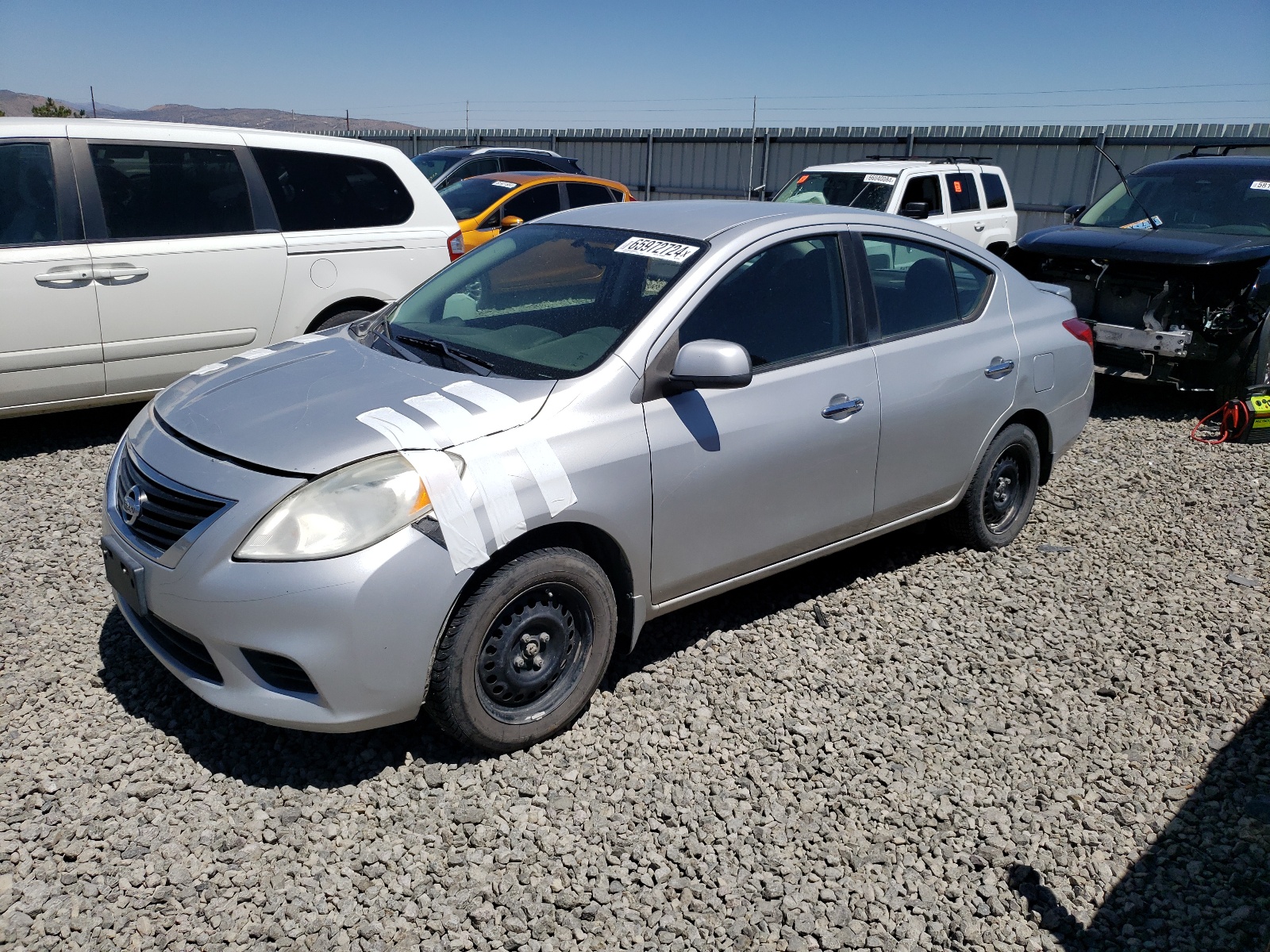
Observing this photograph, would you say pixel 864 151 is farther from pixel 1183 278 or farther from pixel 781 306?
pixel 781 306

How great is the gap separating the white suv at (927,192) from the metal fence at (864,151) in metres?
4.52

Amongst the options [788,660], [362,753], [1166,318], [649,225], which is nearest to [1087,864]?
[788,660]

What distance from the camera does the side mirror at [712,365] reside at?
3.28m

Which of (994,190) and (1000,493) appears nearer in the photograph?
(1000,493)

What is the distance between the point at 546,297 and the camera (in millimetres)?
3871

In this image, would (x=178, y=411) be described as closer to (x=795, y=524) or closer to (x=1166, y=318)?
(x=795, y=524)

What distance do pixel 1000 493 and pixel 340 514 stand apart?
11.4ft

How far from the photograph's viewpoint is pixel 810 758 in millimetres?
3367

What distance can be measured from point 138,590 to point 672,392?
5.98ft

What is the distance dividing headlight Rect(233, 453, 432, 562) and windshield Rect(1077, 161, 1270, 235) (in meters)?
7.85

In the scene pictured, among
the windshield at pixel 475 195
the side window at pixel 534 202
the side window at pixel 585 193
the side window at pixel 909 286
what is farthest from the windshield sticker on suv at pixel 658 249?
the side window at pixel 585 193

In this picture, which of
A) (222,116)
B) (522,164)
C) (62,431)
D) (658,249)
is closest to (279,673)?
(658,249)

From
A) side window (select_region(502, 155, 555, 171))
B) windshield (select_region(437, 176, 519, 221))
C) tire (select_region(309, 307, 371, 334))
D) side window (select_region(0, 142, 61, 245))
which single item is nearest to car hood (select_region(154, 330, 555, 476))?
side window (select_region(0, 142, 61, 245))

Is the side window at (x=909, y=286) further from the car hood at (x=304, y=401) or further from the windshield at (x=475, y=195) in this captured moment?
the windshield at (x=475, y=195)
